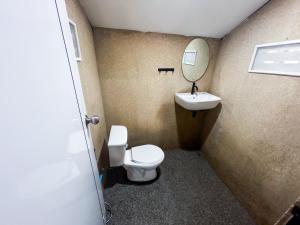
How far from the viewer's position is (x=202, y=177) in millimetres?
1666

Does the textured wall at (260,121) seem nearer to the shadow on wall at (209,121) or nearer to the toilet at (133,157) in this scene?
the shadow on wall at (209,121)

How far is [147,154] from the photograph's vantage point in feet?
4.93

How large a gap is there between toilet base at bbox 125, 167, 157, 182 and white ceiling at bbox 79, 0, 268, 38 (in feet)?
5.14

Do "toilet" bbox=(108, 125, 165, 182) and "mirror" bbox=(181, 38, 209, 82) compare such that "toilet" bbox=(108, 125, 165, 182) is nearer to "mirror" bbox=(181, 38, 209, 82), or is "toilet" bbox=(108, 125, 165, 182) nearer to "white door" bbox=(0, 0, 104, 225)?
"white door" bbox=(0, 0, 104, 225)

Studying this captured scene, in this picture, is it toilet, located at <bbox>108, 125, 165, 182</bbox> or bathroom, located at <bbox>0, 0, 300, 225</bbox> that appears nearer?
bathroom, located at <bbox>0, 0, 300, 225</bbox>

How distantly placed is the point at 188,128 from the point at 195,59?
103cm

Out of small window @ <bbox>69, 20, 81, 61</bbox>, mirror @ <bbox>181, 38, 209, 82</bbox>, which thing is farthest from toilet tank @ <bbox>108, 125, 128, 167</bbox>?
mirror @ <bbox>181, 38, 209, 82</bbox>

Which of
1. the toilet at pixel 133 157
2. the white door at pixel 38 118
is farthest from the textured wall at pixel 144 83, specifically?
the white door at pixel 38 118

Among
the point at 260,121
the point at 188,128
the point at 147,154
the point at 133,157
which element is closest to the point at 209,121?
the point at 188,128

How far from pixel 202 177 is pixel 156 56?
1647 millimetres

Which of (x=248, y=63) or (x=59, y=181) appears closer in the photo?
(x=59, y=181)

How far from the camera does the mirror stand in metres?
1.62

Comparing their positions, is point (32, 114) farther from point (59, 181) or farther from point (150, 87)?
point (150, 87)

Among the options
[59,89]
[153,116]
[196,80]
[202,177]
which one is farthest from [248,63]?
[59,89]
